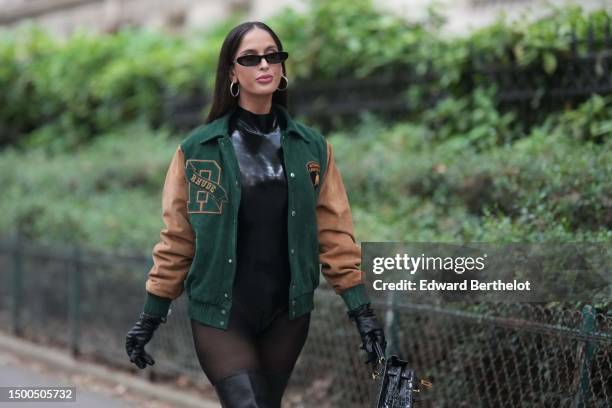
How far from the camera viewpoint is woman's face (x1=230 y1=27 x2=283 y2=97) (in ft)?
12.7

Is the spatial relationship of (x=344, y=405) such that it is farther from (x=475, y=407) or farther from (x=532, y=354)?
(x=532, y=354)

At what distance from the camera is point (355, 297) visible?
397cm

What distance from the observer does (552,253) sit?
4781mm

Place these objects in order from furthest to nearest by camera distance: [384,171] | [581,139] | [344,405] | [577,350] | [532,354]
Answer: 1. [384,171]
2. [581,139]
3. [344,405]
4. [532,354]
5. [577,350]

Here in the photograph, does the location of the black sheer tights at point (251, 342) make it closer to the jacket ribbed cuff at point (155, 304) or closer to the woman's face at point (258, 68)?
the jacket ribbed cuff at point (155, 304)

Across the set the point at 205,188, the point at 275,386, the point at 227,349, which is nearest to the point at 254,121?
the point at 205,188

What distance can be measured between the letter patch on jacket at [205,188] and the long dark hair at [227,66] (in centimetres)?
27

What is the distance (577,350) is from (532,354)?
40 centimetres

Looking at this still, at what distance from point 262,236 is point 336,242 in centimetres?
37

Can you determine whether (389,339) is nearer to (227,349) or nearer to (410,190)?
(227,349)

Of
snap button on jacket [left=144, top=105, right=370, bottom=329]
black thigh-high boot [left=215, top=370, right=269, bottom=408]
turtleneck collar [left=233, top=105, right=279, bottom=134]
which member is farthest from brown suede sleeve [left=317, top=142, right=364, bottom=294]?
black thigh-high boot [left=215, top=370, right=269, bottom=408]

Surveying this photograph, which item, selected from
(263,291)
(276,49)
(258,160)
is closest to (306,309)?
(263,291)

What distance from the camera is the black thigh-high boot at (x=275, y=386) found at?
12.9ft

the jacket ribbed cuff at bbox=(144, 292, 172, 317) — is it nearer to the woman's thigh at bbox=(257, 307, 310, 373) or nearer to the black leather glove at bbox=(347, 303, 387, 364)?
the woman's thigh at bbox=(257, 307, 310, 373)
